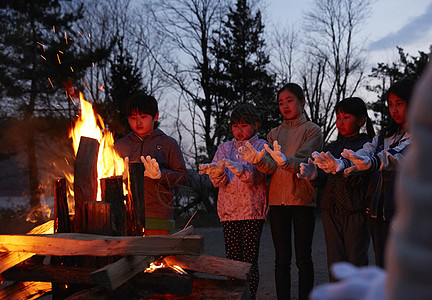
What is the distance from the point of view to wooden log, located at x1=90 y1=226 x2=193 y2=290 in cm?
197

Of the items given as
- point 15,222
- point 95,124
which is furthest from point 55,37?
point 95,124

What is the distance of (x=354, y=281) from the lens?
537 millimetres

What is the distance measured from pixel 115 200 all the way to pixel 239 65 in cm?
1763

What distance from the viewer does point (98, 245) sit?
225 cm

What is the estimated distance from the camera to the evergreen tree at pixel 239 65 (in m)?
18.7

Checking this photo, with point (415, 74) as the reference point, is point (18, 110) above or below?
below

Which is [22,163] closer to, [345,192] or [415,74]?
[345,192]

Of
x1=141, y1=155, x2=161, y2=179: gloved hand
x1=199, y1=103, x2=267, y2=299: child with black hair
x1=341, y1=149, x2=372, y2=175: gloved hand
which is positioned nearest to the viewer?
x1=341, y1=149, x2=372, y2=175: gloved hand

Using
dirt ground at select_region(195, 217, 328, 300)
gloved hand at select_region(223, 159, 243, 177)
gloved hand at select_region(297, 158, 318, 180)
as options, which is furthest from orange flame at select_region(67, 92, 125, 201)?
dirt ground at select_region(195, 217, 328, 300)

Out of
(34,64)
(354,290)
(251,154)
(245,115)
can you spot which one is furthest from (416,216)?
(34,64)

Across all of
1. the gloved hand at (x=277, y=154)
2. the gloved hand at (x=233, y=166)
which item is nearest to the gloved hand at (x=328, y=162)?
the gloved hand at (x=277, y=154)

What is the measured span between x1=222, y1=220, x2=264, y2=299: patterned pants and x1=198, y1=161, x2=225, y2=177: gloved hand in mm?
452

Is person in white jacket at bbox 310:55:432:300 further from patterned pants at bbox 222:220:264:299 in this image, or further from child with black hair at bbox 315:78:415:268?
patterned pants at bbox 222:220:264:299

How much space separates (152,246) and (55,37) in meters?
14.1
